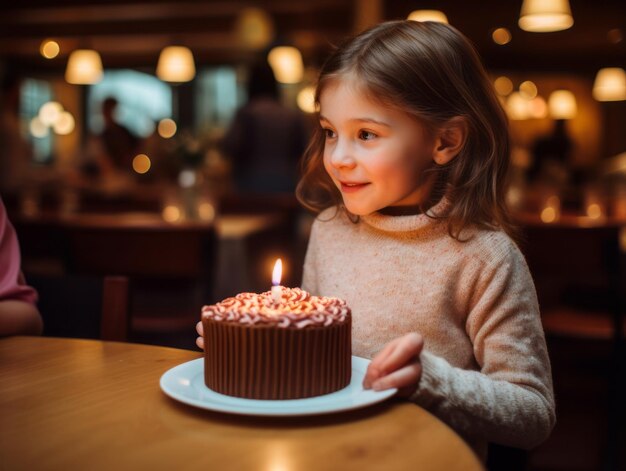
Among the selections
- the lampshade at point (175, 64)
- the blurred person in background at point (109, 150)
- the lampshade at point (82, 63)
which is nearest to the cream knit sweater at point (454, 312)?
the blurred person in background at point (109, 150)

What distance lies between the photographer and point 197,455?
2.24 ft

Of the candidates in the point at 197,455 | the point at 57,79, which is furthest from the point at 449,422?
the point at 57,79

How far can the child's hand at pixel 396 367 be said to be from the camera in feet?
2.74

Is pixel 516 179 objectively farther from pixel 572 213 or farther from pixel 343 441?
pixel 343 441

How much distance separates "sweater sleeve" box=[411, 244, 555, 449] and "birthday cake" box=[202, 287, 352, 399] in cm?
12

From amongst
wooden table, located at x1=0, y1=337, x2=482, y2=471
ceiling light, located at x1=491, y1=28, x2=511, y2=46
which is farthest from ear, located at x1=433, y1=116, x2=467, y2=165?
ceiling light, located at x1=491, y1=28, x2=511, y2=46

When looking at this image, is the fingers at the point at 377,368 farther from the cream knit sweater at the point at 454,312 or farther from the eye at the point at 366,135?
the eye at the point at 366,135

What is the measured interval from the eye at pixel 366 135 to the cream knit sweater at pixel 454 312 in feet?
0.49

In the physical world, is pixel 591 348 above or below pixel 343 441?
below

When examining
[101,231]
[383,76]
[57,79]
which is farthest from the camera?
[57,79]

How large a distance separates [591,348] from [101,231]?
2642 mm

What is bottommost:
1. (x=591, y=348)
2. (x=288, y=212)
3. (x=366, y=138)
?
(x=591, y=348)

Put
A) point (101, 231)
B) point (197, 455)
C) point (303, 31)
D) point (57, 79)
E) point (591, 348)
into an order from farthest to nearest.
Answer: point (57, 79) → point (303, 31) → point (591, 348) → point (101, 231) → point (197, 455)

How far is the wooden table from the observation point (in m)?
0.67
